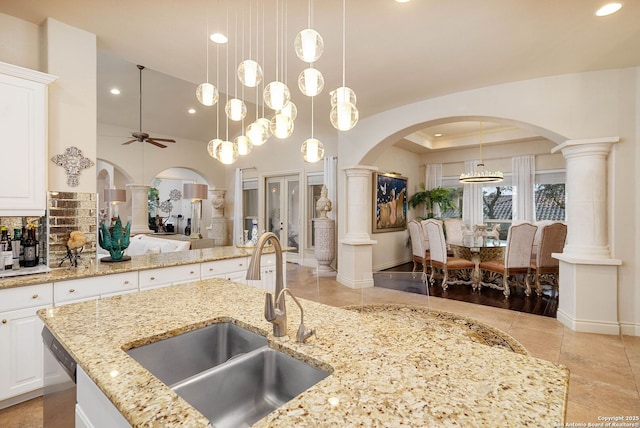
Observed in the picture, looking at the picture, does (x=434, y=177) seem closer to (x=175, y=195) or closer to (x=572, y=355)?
(x=572, y=355)

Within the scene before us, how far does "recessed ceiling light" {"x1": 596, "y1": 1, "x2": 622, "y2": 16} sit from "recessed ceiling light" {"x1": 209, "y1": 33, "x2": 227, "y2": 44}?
9.83 feet

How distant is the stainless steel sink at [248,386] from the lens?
1.00m

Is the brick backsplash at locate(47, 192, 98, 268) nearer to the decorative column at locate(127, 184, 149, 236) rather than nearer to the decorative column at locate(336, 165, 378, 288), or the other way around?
the decorative column at locate(336, 165, 378, 288)

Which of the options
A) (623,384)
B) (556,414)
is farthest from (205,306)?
(623,384)

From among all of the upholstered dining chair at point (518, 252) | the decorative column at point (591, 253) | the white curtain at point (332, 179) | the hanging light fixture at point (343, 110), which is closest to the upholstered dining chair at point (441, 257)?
the upholstered dining chair at point (518, 252)

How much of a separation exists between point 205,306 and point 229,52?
8.43ft

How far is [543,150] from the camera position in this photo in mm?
6543

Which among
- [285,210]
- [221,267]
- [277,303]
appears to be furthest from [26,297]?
[285,210]

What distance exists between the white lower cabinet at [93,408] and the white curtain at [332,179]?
5.72 m

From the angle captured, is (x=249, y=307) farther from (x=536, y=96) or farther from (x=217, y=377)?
(x=536, y=96)

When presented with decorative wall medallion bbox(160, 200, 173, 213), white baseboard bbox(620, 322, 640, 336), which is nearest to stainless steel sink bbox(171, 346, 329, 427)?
white baseboard bbox(620, 322, 640, 336)

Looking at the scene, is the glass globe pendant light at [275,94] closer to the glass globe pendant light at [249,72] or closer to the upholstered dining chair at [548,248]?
the glass globe pendant light at [249,72]

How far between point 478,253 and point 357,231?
1950 millimetres

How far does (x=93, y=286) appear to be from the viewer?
7.82 ft
